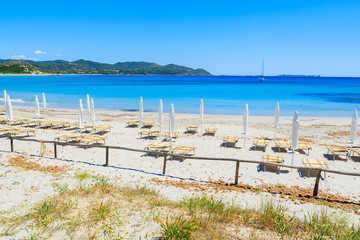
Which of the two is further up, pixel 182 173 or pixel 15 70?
pixel 15 70

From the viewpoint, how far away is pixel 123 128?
18.0m

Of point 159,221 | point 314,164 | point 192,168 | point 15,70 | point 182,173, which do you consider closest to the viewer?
point 159,221

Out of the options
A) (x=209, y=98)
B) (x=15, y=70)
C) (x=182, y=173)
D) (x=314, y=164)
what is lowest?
(x=182, y=173)

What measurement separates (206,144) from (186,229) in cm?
922

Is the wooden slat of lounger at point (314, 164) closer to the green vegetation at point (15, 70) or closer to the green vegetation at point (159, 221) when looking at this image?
the green vegetation at point (159, 221)

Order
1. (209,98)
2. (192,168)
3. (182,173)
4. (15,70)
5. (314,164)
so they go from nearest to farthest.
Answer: (182,173)
(314,164)
(192,168)
(209,98)
(15,70)

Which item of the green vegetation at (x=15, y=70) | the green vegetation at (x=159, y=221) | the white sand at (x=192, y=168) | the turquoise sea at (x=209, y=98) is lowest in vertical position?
the white sand at (x=192, y=168)

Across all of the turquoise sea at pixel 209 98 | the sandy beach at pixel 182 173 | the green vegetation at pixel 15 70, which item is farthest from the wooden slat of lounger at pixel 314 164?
the green vegetation at pixel 15 70

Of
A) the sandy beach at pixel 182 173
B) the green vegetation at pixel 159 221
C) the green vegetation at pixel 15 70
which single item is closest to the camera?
the green vegetation at pixel 159 221

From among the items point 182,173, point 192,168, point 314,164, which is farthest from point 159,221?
point 314,164

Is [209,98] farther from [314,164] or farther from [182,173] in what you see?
[182,173]

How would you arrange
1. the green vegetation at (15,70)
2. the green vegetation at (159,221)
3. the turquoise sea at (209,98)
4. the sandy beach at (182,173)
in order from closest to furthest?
the green vegetation at (159,221) < the sandy beach at (182,173) < the turquoise sea at (209,98) < the green vegetation at (15,70)

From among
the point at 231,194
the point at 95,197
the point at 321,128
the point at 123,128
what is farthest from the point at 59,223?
the point at 321,128

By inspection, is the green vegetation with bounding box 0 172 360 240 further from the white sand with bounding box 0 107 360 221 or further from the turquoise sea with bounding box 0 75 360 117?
the turquoise sea with bounding box 0 75 360 117
